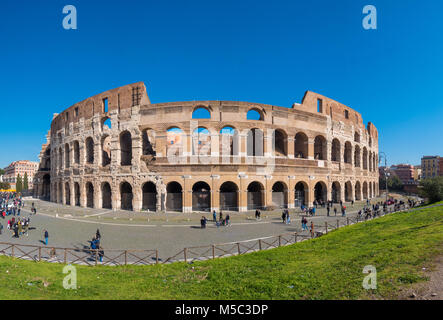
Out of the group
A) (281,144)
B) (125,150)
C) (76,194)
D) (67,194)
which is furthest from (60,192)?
(281,144)

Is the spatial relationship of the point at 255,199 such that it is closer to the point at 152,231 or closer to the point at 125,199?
the point at 152,231

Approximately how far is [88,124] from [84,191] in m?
8.86

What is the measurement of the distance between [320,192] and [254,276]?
26.2m

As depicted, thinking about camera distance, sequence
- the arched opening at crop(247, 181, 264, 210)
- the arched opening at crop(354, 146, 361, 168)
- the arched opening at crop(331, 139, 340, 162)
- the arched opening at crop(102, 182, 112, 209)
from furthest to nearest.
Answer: the arched opening at crop(354, 146, 361, 168), the arched opening at crop(331, 139, 340, 162), the arched opening at crop(102, 182, 112, 209), the arched opening at crop(247, 181, 264, 210)

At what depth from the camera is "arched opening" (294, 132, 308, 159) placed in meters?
26.8

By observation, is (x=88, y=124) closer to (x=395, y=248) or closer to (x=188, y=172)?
(x=188, y=172)

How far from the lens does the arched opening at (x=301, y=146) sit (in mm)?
26837

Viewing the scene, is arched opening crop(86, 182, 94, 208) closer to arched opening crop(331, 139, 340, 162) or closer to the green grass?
the green grass

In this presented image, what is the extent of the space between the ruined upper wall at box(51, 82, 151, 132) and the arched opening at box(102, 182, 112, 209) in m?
9.10

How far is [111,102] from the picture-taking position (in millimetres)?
26328

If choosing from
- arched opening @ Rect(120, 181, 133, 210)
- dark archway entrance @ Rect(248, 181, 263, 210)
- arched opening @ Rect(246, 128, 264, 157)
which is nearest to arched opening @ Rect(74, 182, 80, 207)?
arched opening @ Rect(120, 181, 133, 210)

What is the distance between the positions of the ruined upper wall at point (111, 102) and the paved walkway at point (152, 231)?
13.0 meters

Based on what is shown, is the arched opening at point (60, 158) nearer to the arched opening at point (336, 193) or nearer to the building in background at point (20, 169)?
the arched opening at point (336, 193)

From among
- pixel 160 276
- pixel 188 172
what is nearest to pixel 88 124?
pixel 188 172
